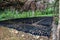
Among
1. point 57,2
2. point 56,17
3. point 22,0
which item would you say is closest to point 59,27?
point 56,17

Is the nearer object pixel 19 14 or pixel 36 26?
pixel 36 26

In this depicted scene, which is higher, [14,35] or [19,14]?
[19,14]

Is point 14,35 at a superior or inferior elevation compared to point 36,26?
inferior

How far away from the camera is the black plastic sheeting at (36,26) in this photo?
3104mm

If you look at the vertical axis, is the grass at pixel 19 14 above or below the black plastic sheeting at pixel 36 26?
above

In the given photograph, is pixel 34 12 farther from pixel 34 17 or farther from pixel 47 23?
pixel 47 23

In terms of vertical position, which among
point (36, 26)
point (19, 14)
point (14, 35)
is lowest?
point (14, 35)

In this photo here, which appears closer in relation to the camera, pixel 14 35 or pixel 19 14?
pixel 14 35

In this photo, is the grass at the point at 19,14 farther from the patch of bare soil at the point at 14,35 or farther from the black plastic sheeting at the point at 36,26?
the patch of bare soil at the point at 14,35

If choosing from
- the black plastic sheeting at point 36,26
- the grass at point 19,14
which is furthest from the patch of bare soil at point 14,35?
the grass at point 19,14

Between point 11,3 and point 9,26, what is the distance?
454 millimetres

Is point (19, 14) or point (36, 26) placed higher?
point (19, 14)

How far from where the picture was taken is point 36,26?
3211 mm

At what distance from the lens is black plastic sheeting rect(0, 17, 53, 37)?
10.2ft
